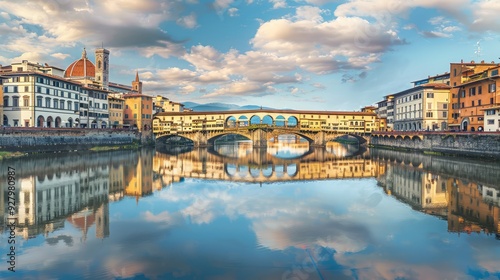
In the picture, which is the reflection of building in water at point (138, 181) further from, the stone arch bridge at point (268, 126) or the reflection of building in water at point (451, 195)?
the stone arch bridge at point (268, 126)

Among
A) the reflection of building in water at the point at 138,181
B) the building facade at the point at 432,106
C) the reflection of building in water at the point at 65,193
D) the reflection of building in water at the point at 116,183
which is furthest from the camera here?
the building facade at the point at 432,106

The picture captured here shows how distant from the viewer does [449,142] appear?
53844 millimetres

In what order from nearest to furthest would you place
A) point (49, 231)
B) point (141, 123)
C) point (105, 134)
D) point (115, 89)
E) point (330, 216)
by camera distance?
point (49, 231) → point (330, 216) → point (105, 134) → point (141, 123) → point (115, 89)

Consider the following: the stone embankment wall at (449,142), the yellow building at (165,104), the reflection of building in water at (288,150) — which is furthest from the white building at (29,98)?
the stone embankment wall at (449,142)

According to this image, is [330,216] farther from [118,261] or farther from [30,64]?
[30,64]

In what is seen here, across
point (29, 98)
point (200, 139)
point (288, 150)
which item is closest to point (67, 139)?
point (29, 98)

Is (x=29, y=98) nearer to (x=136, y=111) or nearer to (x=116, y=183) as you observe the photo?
(x=136, y=111)

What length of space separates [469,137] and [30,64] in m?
88.5

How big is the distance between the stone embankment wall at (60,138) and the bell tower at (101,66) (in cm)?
3354

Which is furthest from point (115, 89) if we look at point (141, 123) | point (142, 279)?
point (142, 279)

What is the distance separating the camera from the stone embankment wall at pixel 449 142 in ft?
143

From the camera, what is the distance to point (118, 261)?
12.8 metres

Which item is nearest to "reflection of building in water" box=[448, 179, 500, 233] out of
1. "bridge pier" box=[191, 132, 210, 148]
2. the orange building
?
the orange building

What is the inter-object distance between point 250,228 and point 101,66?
106086 millimetres
